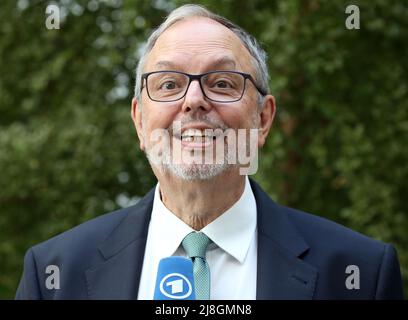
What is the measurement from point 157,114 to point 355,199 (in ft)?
10.5

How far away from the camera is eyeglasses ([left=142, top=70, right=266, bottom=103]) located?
2826 millimetres

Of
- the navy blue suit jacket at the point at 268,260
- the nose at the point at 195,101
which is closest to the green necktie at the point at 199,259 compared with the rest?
the navy blue suit jacket at the point at 268,260

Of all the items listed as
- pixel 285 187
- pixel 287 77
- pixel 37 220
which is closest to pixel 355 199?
pixel 285 187

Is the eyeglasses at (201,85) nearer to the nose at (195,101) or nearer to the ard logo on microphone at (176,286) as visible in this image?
the nose at (195,101)

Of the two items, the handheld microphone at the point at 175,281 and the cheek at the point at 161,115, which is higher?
the cheek at the point at 161,115

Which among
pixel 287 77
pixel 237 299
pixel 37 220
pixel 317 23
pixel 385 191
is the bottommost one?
pixel 37 220

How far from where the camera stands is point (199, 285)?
273cm

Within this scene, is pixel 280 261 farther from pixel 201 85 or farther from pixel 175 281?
pixel 201 85

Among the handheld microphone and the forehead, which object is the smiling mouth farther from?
the handheld microphone

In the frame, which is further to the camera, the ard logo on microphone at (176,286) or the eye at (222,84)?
the eye at (222,84)

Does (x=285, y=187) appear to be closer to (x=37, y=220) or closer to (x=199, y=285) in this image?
(x=37, y=220)

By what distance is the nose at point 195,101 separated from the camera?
2.78 meters

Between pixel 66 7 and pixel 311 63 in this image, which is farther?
pixel 66 7

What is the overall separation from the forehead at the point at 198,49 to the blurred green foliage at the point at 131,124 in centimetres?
259
